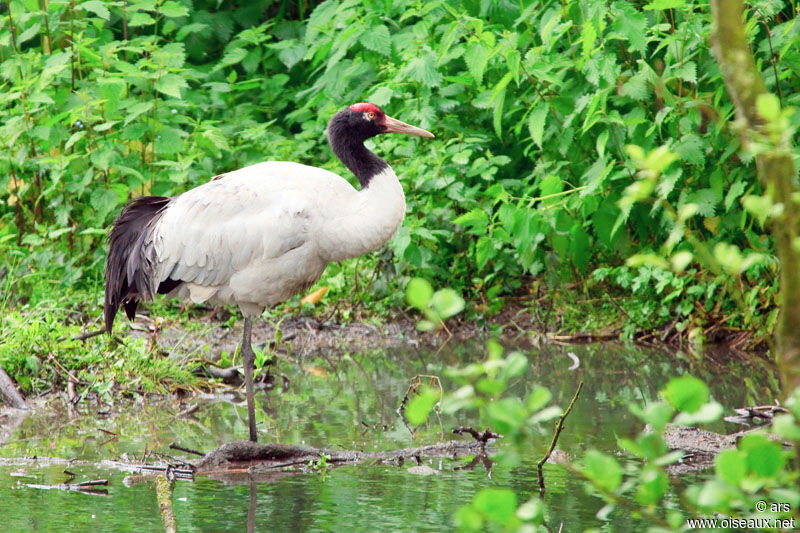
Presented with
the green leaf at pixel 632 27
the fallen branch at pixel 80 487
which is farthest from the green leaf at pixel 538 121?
the fallen branch at pixel 80 487

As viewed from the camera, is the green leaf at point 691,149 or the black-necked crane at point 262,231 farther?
the green leaf at point 691,149

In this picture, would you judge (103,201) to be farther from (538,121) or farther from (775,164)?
(775,164)

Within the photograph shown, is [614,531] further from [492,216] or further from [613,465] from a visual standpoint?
[492,216]

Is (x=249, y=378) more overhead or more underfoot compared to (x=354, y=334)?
more overhead

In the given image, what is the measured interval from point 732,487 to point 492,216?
19.1 feet

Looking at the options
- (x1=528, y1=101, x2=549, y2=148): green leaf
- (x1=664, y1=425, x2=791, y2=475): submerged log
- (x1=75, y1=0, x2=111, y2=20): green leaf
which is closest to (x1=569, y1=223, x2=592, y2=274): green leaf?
(x1=528, y1=101, x2=549, y2=148): green leaf

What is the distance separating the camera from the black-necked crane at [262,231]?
203 inches

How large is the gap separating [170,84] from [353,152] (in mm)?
2725

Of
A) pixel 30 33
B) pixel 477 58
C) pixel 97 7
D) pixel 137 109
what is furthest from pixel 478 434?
pixel 30 33

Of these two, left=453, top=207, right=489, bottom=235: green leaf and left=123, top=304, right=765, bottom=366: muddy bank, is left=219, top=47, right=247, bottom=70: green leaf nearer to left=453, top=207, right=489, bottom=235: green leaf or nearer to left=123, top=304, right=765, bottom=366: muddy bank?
left=123, top=304, right=765, bottom=366: muddy bank

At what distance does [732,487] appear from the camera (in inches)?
71.1

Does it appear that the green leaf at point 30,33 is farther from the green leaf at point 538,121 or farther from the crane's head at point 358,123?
the green leaf at point 538,121

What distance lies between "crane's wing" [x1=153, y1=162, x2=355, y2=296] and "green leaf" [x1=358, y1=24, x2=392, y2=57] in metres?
2.71

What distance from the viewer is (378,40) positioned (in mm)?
8000
